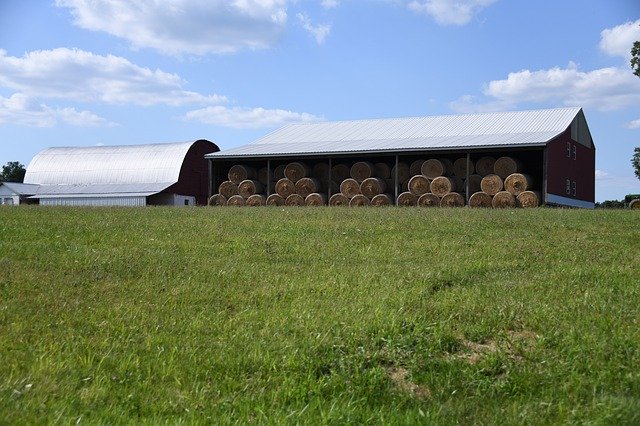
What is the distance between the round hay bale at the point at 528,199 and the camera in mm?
28031

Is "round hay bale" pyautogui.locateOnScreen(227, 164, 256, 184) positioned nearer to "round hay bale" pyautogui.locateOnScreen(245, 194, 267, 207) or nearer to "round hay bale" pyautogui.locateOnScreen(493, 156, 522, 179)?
"round hay bale" pyautogui.locateOnScreen(245, 194, 267, 207)

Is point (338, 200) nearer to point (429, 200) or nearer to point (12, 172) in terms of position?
point (429, 200)

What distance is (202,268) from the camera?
10453mm

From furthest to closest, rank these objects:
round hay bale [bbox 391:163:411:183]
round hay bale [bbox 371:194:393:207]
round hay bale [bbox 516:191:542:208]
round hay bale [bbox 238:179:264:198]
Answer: round hay bale [bbox 238:179:264:198], round hay bale [bbox 391:163:411:183], round hay bale [bbox 371:194:393:207], round hay bale [bbox 516:191:542:208]

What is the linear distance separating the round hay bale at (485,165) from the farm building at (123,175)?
896 inches

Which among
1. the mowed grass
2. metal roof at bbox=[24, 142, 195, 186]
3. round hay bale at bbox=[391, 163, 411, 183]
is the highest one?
metal roof at bbox=[24, 142, 195, 186]

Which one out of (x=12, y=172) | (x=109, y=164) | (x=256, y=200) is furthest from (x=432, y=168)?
(x=12, y=172)

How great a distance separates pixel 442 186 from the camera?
29891mm

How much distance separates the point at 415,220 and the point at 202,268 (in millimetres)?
7244

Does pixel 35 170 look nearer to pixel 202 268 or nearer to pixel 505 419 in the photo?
pixel 202 268

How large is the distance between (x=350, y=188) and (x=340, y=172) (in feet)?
5.05

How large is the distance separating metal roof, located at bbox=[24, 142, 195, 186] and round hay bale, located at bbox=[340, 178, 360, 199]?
700 inches

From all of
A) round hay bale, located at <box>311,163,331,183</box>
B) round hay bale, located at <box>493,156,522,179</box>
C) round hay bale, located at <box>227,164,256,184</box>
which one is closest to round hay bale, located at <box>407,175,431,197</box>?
round hay bale, located at <box>493,156,522,179</box>

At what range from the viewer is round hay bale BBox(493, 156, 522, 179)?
1146 inches
